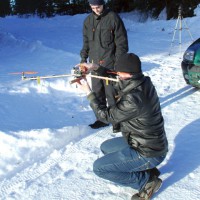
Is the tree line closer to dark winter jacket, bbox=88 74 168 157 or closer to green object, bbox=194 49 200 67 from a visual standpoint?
green object, bbox=194 49 200 67

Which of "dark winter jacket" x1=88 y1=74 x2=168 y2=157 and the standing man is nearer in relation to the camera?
"dark winter jacket" x1=88 y1=74 x2=168 y2=157

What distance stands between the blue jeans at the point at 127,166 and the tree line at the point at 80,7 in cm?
1642

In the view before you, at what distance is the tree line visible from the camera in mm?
22614

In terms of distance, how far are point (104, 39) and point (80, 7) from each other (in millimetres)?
29673

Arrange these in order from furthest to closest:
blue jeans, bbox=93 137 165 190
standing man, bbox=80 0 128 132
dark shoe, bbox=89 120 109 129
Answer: dark shoe, bbox=89 120 109 129 < standing man, bbox=80 0 128 132 < blue jeans, bbox=93 137 165 190

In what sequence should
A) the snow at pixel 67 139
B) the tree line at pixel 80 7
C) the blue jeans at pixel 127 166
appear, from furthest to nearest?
the tree line at pixel 80 7 → the snow at pixel 67 139 → the blue jeans at pixel 127 166

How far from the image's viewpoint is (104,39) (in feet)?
15.9

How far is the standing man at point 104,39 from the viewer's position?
4.76 metres

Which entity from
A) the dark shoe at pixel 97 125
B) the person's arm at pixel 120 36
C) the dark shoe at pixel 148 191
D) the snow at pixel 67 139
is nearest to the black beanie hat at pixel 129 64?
the dark shoe at pixel 148 191

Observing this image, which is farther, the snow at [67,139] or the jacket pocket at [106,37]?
the jacket pocket at [106,37]

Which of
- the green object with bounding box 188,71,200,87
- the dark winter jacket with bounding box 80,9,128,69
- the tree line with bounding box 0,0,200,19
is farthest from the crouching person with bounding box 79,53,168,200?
the tree line with bounding box 0,0,200,19

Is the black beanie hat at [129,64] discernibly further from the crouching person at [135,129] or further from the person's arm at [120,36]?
the person's arm at [120,36]

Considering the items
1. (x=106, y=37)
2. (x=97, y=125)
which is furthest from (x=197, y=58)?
(x=97, y=125)

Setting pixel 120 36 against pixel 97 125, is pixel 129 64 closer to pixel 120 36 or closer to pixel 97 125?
pixel 120 36
